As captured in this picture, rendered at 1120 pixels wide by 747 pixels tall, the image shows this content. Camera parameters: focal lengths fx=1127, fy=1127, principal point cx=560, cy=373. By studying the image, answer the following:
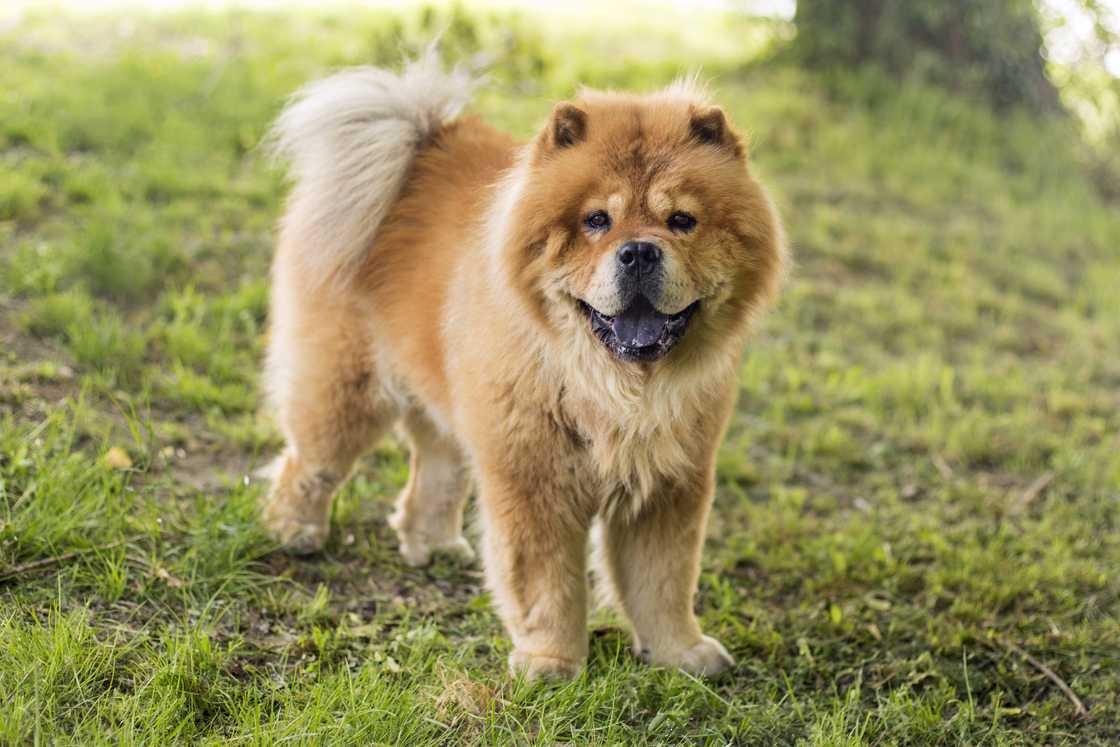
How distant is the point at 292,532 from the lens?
12.1ft

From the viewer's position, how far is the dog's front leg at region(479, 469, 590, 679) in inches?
122

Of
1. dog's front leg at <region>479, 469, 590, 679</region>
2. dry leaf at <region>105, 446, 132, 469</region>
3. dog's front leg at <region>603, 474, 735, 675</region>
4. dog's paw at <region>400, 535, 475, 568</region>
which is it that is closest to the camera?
dog's front leg at <region>479, 469, 590, 679</region>

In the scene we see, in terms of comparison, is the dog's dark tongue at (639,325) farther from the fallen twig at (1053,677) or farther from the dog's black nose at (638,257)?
the fallen twig at (1053,677)

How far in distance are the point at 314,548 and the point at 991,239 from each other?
5319mm

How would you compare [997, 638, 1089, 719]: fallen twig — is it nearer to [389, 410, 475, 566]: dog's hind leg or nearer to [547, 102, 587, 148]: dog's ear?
[389, 410, 475, 566]: dog's hind leg

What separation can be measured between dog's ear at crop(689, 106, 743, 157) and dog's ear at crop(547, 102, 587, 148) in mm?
293

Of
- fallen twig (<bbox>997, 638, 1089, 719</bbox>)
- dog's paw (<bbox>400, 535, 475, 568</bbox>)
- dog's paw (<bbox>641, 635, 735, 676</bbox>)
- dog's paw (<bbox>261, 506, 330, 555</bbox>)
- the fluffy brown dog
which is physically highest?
the fluffy brown dog

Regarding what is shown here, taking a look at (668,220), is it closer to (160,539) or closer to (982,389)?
(160,539)

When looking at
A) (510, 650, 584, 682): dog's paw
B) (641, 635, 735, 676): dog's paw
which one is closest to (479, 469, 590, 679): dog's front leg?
(510, 650, 584, 682): dog's paw

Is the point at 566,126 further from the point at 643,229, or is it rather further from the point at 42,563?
the point at 42,563

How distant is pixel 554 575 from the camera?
10.3 ft

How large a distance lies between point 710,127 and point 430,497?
5.52 ft

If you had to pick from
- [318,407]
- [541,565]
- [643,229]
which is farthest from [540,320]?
[318,407]

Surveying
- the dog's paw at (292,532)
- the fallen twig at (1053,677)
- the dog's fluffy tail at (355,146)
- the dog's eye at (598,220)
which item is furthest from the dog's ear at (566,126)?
the fallen twig at (1053,677)
